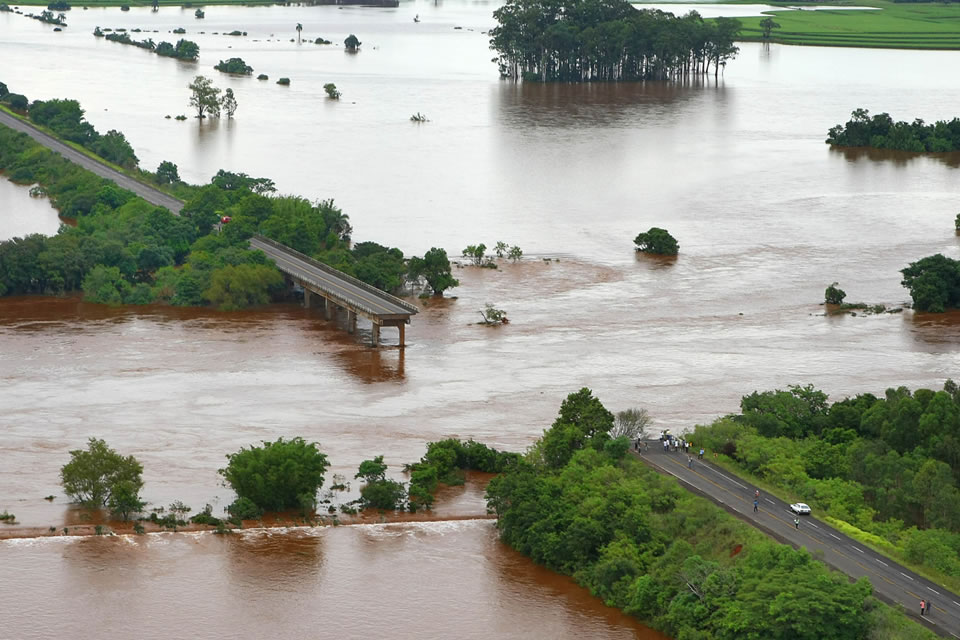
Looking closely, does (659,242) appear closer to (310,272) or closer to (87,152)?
(310,272)

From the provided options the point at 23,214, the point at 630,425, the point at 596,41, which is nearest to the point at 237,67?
the point at 596,41

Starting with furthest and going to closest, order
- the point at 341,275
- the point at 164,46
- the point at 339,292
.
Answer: the point at 164,46 < the point at 341,275 < the point at 339,292

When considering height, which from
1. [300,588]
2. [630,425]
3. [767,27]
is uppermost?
[767,27]

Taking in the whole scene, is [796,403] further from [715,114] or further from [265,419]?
[715,114]

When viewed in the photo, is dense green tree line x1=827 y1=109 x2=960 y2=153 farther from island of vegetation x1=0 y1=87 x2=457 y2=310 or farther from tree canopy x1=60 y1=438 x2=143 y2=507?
tree canopy x1=60 y1=438 x2=143 y2=507

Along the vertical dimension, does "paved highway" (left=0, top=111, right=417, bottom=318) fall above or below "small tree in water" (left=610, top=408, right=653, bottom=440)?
above

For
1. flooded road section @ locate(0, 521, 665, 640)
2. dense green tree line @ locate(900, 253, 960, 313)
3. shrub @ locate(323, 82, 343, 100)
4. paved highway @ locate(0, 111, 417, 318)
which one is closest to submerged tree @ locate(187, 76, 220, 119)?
shrub @ locate(323, 82, 343, 100)

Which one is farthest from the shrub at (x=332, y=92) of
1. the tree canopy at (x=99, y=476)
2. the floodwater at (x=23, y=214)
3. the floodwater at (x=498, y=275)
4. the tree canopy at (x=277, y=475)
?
the tree canopy at (x=99, y=476)
